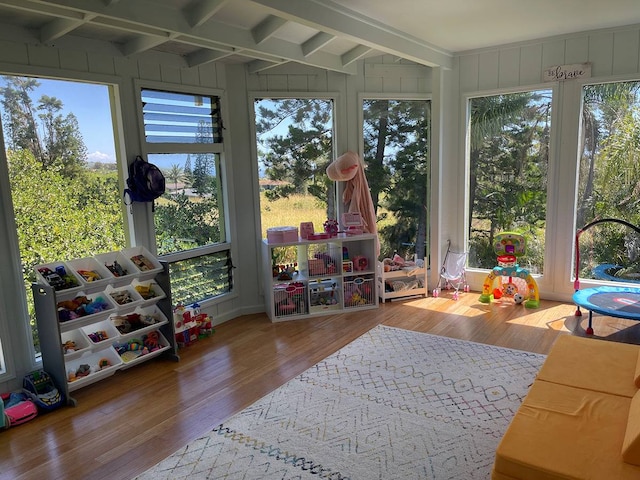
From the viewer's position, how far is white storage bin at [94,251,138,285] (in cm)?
358

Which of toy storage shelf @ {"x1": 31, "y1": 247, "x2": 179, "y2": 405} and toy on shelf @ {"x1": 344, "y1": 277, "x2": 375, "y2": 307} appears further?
toy on shelf @ {"x1": 344, "y1": 277, "x2": 375, "y2": 307}

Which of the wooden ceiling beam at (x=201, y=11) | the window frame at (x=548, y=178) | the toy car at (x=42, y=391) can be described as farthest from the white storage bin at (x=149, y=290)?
the window frame at (x=548, y=178)

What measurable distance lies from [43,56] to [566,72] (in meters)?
4.68

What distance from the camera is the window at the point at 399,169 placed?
5.36 metres

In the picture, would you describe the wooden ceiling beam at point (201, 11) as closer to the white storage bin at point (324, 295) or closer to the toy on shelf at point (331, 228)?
the toy on shelf at point (331, 228)

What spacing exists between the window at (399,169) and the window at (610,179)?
1.63 m

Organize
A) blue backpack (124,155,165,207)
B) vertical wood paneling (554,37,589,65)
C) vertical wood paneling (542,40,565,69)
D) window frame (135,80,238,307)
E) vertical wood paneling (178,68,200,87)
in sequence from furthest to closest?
vertical wood paneling (542,40,565,69)
vertical wood paneling (554,37,589,65)
vertical wood paneling (178,68,200,87)
window frame (135,80,238,307)
blue backpack (124,155,165,207)

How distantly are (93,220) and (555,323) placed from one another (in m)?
4.18

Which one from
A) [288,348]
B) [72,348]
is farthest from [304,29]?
[72,348]

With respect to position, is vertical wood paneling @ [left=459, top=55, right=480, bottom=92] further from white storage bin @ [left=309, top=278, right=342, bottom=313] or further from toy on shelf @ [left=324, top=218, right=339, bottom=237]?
white storage bin @ [left=309, top=278, right=342, bottom=313]

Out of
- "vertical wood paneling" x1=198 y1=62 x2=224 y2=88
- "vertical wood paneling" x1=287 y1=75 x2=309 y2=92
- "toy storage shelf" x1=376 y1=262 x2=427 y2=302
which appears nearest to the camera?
"vertical wood paneling" x1=198 y1=62 x2=224 y2=88

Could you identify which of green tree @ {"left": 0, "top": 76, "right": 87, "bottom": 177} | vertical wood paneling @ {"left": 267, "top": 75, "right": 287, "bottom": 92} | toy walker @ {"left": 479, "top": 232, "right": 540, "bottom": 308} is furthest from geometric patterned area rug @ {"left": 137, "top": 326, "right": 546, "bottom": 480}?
vertical wood paneling @ {"left": 267, "top": 75, "right": 287, "bottom": 92}

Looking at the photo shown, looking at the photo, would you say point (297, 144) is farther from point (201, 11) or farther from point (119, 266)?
point (119, 266)

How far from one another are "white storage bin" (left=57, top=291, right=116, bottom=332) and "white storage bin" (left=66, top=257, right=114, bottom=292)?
0.11 m
